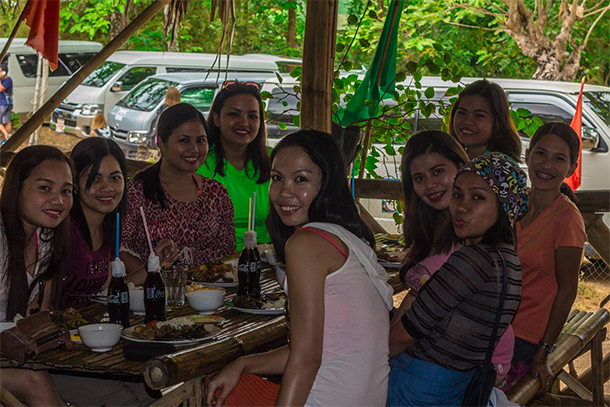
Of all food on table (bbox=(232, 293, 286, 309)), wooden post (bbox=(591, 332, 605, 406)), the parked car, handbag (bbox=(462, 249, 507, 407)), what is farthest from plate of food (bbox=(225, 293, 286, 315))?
the parked car

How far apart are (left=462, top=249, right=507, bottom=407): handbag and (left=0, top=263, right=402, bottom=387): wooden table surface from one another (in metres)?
0.69

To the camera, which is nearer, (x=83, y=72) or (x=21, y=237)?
(x=21, y=237)

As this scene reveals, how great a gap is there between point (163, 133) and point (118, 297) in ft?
4.62

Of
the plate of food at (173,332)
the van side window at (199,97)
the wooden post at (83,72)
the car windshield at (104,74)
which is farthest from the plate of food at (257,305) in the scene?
the car windshield at (104,74)

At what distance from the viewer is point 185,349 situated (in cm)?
202

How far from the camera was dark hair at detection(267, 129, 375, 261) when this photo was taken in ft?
Answer: 6.52

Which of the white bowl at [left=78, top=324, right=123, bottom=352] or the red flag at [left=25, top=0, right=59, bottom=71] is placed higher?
the red flag at [left=25, top=0, right=59, bottom=71]

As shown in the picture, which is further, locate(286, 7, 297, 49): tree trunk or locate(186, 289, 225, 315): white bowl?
A: locate(286, 7, 297, 49): tree trunk

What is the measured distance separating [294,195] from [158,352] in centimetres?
62

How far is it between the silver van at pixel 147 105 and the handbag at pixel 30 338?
8.72 metres

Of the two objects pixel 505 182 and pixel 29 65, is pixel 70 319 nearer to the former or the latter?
pixel 505 182

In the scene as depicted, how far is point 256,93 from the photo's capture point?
3.96 meters

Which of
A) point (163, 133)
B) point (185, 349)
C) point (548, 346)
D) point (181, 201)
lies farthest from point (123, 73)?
point (185, 349)

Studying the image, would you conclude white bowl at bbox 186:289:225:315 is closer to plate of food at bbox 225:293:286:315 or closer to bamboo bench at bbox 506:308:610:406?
plate of food at bbox 225:293:286:315
